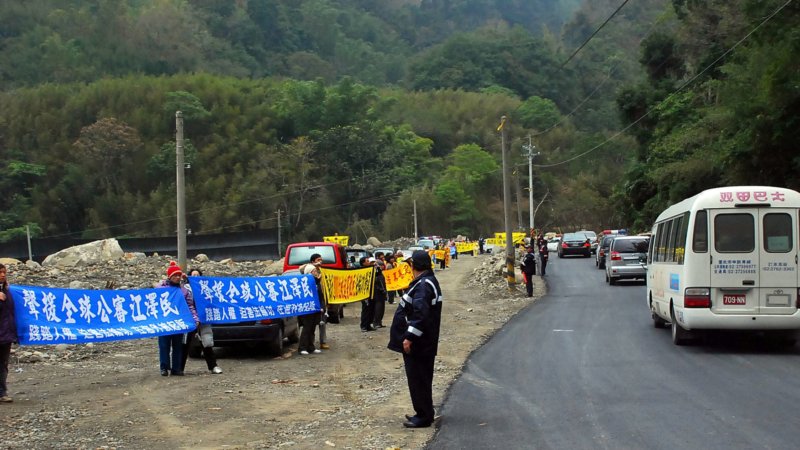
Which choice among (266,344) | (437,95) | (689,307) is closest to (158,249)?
(266,344)

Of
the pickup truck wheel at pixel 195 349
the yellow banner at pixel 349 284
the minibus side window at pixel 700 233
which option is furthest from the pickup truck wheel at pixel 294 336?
the minibus side window at pixel 700 233

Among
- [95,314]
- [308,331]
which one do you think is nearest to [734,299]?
[308,331]

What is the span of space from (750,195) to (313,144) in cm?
8286

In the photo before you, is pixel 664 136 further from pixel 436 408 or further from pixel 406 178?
pixel 406 178

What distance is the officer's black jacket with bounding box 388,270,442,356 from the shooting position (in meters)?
9.08

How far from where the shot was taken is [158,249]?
59312 millimetres

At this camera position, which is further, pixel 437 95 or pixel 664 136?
pixel 437 95

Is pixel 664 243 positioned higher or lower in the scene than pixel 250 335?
higher

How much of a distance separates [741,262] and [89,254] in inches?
1741

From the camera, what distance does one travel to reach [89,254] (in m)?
52.1

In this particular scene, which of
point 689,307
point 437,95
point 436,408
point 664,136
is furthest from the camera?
point 437,95

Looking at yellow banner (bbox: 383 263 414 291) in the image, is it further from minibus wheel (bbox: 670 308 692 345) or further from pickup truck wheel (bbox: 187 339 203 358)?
minibus wheel (bbox: 670 308 692 345)

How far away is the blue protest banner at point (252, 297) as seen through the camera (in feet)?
48.3

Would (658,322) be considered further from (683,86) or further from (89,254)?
(89,254)
